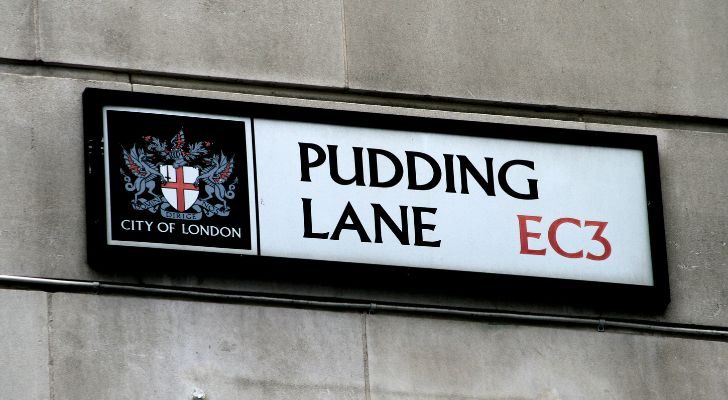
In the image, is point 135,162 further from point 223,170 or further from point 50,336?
point 50,336

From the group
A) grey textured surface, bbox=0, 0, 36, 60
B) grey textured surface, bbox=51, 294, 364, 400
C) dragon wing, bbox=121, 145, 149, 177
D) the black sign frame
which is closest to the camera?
grey textured surface, bbox=51, 294, 364, 400

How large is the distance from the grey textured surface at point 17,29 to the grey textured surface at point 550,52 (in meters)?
1.75

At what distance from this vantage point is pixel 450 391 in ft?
36.1

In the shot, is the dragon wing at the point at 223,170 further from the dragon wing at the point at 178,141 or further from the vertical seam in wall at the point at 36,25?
the vertical seam in wall at the point at 36,25

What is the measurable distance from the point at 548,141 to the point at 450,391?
1608 mm

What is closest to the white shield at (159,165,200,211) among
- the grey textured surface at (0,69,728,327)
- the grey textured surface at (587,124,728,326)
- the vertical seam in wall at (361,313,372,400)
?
the grey textured surface at (0,69,728,327)

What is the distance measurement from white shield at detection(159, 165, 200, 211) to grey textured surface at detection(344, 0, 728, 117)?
3.80ft

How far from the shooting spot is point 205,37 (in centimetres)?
1136

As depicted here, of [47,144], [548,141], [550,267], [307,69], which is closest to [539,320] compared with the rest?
[550,267]

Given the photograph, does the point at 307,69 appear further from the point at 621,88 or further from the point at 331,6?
the point at 621,88

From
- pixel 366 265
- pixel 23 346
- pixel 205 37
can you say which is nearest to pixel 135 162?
pixel 205 37

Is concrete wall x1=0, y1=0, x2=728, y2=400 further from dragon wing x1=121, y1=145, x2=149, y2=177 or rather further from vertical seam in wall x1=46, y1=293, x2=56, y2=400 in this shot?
dragon wing x1=121, y1=145, x2=149, y2=177

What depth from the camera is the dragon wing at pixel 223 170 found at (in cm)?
1098

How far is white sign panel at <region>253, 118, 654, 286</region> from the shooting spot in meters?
11.1
